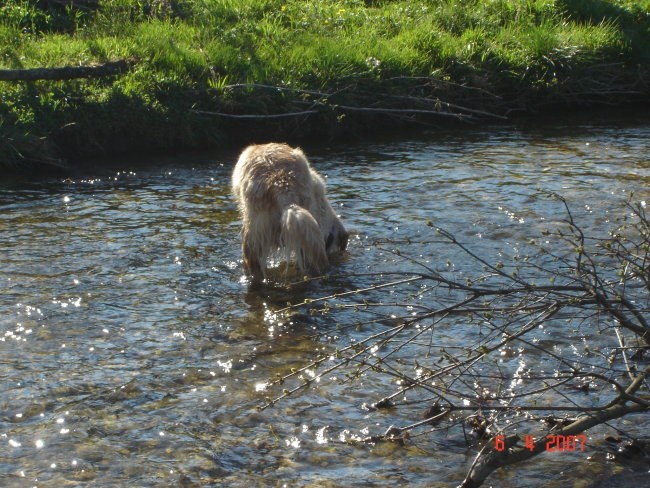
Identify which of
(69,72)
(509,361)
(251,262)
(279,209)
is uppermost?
(69,72)

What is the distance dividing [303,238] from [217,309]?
74 cm

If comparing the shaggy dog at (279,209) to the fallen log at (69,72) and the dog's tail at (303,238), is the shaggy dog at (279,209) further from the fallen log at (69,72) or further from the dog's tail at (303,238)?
the fallen log at (69,72)

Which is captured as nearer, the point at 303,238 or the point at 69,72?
the point at 303,238

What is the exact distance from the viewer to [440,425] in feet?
15.3

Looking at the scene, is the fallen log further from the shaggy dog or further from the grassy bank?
the shaggy dog

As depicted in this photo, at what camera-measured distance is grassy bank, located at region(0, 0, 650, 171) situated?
1020 centimetres

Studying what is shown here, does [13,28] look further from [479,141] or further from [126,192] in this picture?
[479,141]
